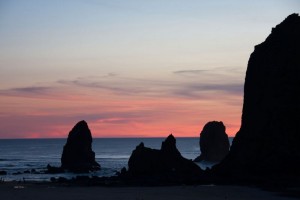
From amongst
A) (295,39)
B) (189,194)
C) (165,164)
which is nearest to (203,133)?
(165,164)

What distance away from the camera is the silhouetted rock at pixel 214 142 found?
17450 cm

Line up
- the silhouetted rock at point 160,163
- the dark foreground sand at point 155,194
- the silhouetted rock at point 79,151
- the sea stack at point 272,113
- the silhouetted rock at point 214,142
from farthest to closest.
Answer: the silhouetted rock at point 214,142, the silhouetted rock at point 79,151, the silhouetted rock at point 160,163, the sea stack at point 272,113, the dark foreground sand at point 155,194

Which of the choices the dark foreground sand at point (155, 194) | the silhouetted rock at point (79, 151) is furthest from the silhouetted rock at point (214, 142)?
the dark foreground sand at point (155, 194)

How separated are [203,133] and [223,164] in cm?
10011

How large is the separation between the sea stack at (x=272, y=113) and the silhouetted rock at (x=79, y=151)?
52564 mm

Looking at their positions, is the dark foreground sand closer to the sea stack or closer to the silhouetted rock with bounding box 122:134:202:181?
the sea stack

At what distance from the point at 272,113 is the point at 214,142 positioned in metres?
104

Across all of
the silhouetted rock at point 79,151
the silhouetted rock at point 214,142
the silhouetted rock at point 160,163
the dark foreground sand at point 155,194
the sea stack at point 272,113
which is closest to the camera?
the dark foreground sand at point 155,194

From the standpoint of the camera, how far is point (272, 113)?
72438 millimetres

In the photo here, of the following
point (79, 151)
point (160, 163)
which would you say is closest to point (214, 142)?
point (79, 151)

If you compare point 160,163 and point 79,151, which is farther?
point 79,151

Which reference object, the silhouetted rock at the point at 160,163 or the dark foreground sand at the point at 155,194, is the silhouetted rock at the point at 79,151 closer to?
the silhouetted rock at the point at 160,163

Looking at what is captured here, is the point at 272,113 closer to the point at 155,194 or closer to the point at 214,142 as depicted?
the point at 155,194

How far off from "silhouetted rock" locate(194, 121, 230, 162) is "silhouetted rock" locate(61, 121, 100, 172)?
175ft
